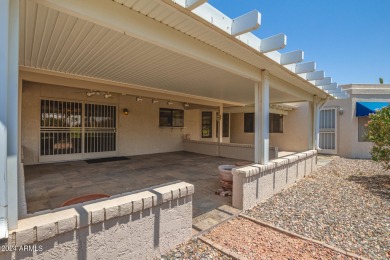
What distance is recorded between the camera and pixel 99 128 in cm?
870

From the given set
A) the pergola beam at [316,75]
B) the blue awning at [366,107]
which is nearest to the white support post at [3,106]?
the pergola beam at [316,75]

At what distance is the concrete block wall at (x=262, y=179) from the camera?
3.97 metres

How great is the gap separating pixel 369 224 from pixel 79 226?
15.1 ft

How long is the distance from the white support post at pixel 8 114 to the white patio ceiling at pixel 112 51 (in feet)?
1.82

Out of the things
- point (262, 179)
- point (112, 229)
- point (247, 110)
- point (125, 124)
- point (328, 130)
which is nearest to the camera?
point (112, 229)

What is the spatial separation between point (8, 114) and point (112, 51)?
2.71m

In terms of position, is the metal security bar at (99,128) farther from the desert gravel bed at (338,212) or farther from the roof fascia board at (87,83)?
the desert gravel bed at (338,212)

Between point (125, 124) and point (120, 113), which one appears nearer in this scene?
point (120, 113)

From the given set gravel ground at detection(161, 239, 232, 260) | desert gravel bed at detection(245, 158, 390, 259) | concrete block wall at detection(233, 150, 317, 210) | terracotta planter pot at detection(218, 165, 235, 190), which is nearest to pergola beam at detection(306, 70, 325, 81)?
concrete block wall at detection(233, 150, 317, 210)

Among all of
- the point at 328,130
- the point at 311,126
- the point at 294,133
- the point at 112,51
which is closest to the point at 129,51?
the point at 112,51

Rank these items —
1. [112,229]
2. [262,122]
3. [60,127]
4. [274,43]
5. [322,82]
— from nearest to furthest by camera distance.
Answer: [112,229]
[274,43]
[262,122]
[322,82]
[60,127]

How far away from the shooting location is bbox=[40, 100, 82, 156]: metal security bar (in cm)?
743

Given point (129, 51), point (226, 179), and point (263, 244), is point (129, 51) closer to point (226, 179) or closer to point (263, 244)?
point (226, 179)

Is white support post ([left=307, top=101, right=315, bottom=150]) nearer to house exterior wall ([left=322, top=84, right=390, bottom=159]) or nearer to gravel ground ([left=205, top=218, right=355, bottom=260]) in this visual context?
house exterior wall ([left=322, top=84, right=390, bottom=159])
